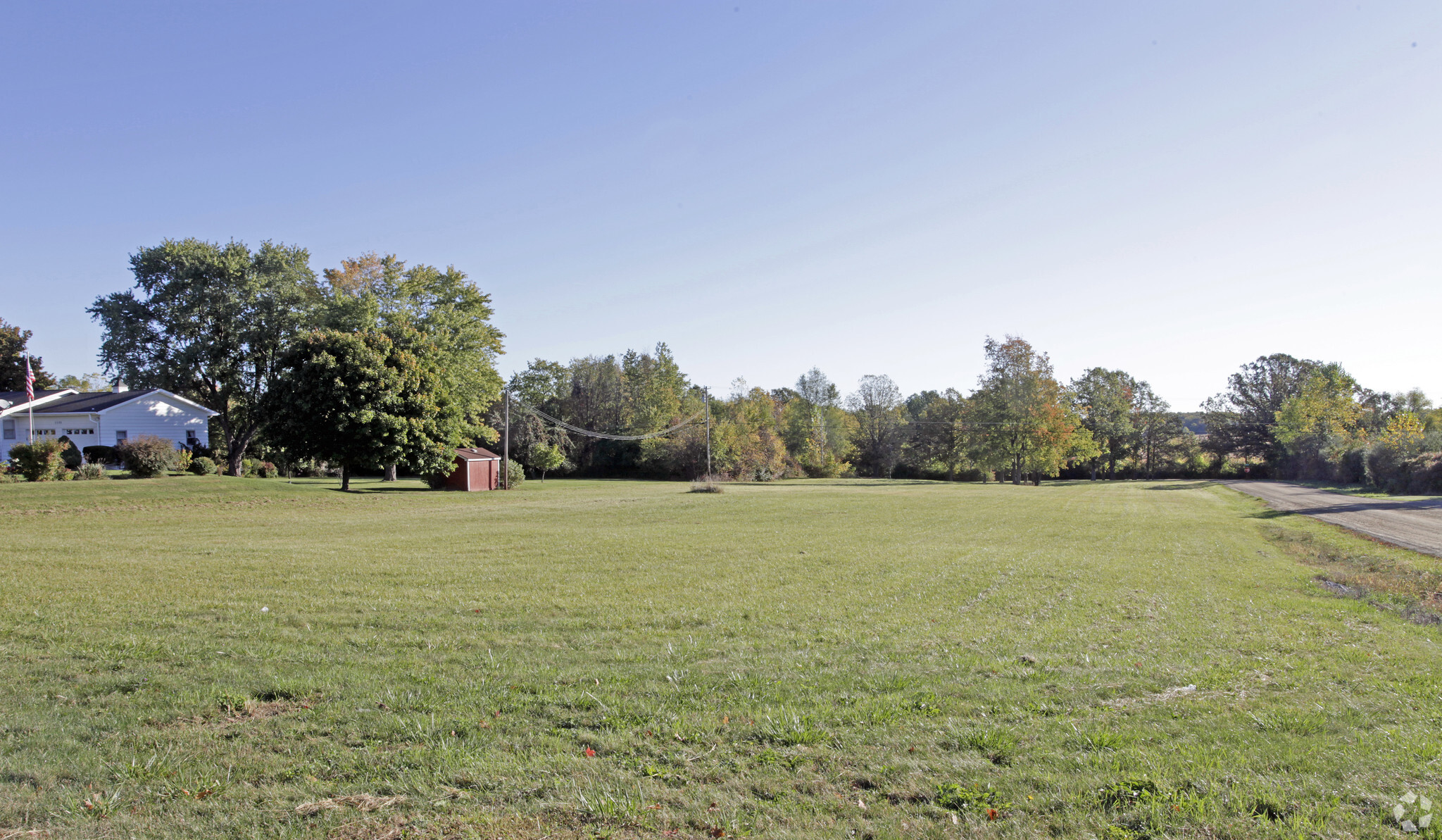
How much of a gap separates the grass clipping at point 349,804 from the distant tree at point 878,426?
3686 inches

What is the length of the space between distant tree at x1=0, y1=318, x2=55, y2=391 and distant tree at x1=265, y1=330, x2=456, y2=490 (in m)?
38.3

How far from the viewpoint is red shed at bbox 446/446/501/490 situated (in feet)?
156

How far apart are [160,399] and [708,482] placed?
36.4 metres

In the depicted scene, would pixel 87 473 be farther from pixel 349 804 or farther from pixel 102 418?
pixel 349 804

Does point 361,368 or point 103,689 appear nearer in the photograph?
point 103,689

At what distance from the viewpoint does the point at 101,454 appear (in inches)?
1722

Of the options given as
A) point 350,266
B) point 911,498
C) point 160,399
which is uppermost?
point 350,266

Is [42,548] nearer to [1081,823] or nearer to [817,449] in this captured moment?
[1081,823]

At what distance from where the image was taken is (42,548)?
51.4 ft

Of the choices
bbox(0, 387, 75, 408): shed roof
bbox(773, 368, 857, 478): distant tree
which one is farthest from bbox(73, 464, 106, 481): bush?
bbox(773, 368, 857, 478): distant tree

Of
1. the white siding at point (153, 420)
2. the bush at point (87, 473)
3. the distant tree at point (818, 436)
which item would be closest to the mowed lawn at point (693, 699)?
the bush at point (87, 473)

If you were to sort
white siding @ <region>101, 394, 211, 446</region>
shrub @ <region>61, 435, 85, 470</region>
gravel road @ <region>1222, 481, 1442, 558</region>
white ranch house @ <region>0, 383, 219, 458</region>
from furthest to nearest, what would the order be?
white siding @ <region>101, 394, 211, 446</region> < white ranch house @ <region>0, 383, 219, 458</region> < shrub @ <region>61, 435, 85, 470</region> < gravel road @ <region>1222, 481, 1442, 558</region>

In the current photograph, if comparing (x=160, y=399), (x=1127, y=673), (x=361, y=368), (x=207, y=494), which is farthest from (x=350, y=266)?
(x=1127, y=673)

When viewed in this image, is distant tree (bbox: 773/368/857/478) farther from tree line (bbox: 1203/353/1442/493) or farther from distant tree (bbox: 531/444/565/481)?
tree line (bbox: 1203/353/1442/493)
